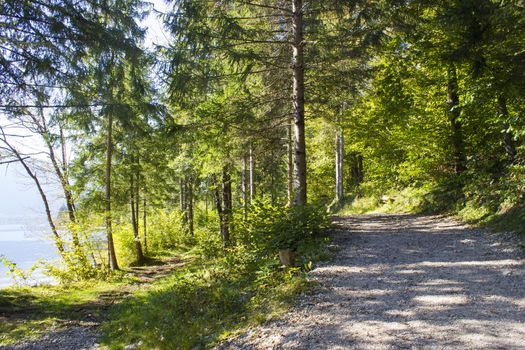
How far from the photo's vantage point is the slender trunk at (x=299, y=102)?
985 cm

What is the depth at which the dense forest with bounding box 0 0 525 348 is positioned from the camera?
24.5 ft

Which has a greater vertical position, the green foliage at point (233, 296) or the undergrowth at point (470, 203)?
the undergrowth at point (470, 203)

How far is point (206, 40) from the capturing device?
31.3 feet

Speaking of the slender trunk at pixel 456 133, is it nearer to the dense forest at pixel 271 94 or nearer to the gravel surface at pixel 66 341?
the dense forest at pixel 271 94

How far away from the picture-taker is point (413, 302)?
4898mm

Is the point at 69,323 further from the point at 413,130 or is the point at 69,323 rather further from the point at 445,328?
the point at 413,130

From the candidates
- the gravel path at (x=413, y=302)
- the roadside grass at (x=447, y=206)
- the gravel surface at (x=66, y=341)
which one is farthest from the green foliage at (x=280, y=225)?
the roadside grass at (x=447, y=206)

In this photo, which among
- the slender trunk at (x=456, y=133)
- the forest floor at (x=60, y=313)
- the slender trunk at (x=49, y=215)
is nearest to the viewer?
the forest floor at (x=60, y=313)

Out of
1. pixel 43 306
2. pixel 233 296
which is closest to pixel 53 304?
pixel 43 306

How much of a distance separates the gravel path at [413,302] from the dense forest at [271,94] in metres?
1.06

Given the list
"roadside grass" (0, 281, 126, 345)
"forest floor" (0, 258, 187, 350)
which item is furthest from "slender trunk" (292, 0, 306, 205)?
"roadside grass" (0, 281, 126, 345)

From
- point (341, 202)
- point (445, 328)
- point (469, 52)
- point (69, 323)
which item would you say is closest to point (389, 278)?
point (445, 328)

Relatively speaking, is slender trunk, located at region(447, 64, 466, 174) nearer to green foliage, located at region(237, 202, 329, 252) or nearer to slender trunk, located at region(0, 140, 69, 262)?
green foliage, located at region(237, 202, 329, 252)

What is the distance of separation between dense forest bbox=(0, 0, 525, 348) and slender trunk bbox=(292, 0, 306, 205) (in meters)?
0.04
